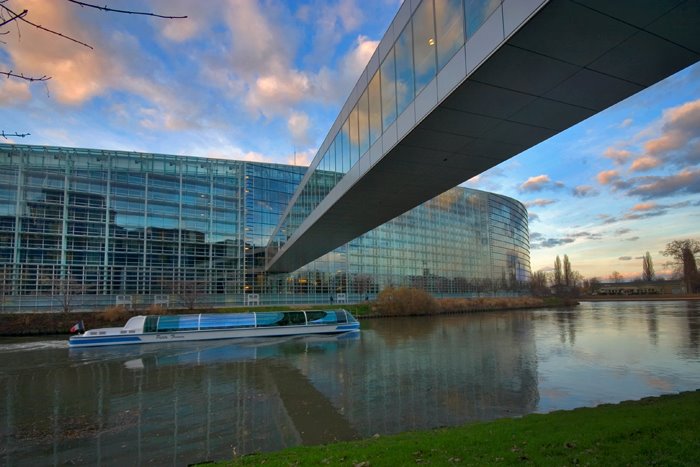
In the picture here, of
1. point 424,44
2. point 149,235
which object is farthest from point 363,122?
point 149,235

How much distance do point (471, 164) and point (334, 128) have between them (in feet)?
33.2

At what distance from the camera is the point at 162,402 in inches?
592

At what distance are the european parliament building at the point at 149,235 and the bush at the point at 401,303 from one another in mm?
14578

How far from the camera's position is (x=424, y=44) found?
12398 millimetres

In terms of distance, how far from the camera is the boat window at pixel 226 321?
37750 mm

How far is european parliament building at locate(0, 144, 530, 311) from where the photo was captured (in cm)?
5950

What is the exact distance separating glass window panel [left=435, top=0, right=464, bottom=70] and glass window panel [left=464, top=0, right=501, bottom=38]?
1.03ft

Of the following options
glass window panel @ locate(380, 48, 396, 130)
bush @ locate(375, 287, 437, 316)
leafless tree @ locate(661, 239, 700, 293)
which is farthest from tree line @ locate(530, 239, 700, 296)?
glass window panel @ locate(380, 48, 396, 130)

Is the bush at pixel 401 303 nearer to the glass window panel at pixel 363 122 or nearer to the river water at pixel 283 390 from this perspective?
the river water at pixel 283 390

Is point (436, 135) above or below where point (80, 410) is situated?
above

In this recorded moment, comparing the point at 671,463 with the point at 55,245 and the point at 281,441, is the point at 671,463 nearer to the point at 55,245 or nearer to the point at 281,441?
the point at 281,441

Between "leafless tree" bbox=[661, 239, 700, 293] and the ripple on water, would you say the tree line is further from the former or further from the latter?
the ripple on water

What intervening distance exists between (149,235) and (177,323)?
34.8 m

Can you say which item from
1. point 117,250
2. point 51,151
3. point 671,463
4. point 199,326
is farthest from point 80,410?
point 51,151
